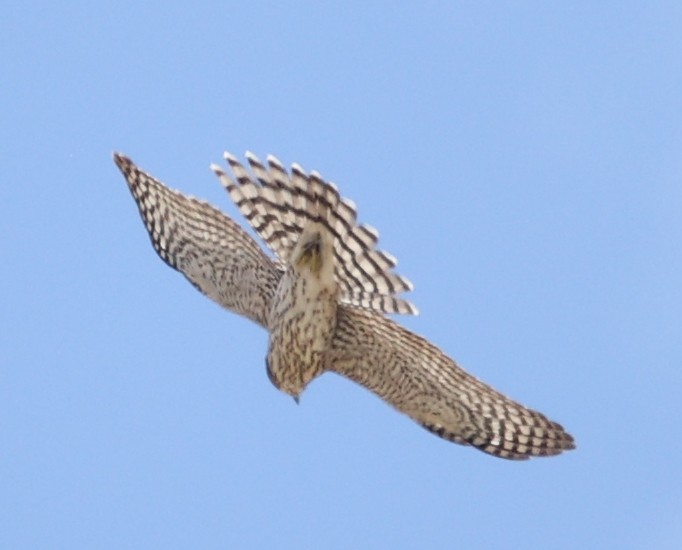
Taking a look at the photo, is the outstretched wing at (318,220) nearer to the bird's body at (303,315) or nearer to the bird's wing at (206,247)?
the bird's body at (303,315)

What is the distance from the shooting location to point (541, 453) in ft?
48.0

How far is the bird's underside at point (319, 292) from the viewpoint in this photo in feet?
44.1

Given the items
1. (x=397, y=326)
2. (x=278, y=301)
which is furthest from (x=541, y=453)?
(x=278, y=301)

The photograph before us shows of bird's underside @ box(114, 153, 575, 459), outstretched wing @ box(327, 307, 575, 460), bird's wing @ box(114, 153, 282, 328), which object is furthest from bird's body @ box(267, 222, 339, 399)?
bird's wing @ box(114, 153, 282, 328)

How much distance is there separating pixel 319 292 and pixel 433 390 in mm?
1453

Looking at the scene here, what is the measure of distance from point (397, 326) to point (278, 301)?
1041 millimetres

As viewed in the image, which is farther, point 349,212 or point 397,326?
point 397,326

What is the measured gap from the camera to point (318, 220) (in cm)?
1333

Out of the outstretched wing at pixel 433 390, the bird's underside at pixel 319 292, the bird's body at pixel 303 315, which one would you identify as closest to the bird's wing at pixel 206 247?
the bird's underside at pixel 319 292

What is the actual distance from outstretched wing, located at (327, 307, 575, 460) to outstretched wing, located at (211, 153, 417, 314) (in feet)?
1.56

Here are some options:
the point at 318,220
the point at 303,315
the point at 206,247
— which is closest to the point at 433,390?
the point at 303,315

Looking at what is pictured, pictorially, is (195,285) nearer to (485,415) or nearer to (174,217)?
(174,217)

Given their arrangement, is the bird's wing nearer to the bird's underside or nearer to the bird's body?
the bird's underside

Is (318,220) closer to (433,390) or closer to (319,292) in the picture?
(319,292)
